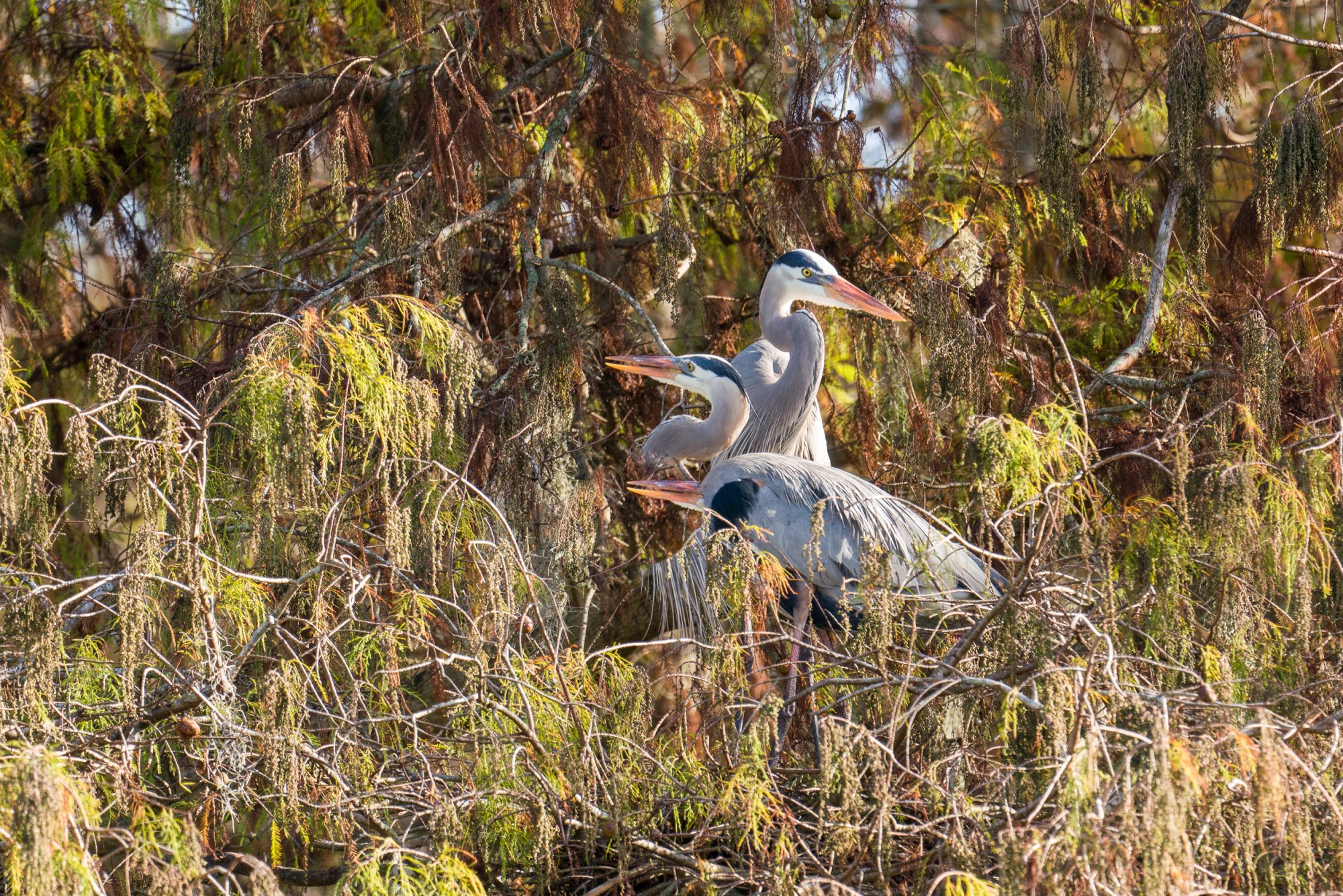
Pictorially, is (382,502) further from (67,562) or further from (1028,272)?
(1028,272)

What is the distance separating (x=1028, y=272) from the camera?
215 inches

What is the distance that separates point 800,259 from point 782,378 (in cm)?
51

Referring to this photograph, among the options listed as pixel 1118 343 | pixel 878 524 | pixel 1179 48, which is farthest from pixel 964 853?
pixel 1118 343

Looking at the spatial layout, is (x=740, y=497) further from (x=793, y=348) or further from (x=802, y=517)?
(x=793, y=348)

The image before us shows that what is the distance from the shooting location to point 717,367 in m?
4.79

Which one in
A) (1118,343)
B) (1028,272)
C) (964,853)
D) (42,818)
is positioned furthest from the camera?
(1028,272)

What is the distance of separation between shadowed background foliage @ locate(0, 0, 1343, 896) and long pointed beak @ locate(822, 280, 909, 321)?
153mm

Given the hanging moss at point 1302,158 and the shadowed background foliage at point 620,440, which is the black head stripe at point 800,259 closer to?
the shadowed background foliage at point 620,440

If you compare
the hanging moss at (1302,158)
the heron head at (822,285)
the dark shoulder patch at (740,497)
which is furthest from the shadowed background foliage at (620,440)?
the dark shoulder patch at (740,497)

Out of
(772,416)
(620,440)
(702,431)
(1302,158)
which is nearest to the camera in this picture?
(1302,158)

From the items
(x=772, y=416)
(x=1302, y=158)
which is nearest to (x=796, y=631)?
(x=772, y=416)

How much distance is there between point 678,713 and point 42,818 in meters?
1.71

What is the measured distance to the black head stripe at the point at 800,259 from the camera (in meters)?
4.67

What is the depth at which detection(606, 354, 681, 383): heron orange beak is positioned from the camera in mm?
4680
